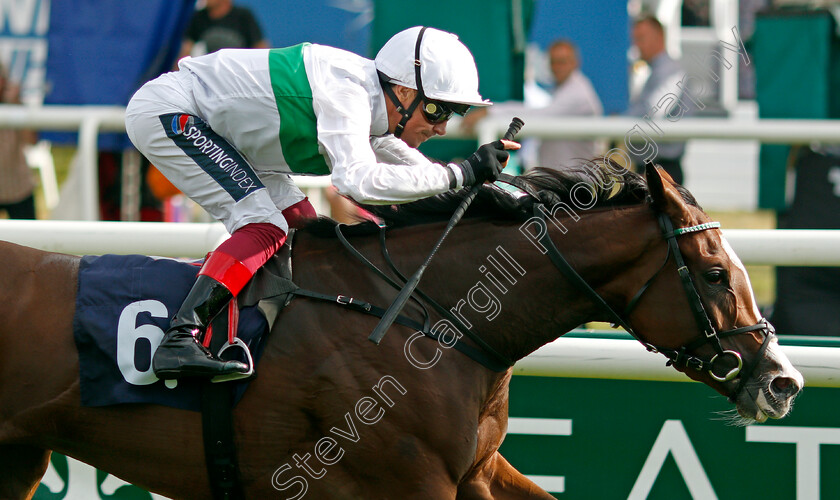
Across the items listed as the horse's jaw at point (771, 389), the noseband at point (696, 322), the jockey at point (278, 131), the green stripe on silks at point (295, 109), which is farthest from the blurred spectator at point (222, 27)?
the horse's jaw at point (771, 389)

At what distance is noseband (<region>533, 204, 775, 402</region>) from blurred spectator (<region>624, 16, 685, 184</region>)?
4505mm

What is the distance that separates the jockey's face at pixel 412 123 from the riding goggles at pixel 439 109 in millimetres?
A: 19

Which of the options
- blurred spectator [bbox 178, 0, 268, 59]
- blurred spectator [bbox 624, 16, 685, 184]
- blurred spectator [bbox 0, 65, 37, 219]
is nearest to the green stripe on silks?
blurred spectator [bbox 178, 0, 268, 59]

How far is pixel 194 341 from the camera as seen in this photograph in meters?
2.87

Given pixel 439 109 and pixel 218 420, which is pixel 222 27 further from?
pixel 218 420

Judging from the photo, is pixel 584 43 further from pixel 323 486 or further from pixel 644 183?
pixel 323 486

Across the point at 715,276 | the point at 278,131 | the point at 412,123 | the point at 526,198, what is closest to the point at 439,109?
the point at 412,123

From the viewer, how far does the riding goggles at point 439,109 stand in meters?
3.13

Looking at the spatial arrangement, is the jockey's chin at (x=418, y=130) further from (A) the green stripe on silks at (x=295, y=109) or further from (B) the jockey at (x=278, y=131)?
(A) the green stripe on silks at (x=295, y=109)

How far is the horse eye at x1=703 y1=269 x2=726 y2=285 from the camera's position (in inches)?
115

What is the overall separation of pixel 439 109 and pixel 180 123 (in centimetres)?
81

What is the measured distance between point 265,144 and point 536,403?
1.40m

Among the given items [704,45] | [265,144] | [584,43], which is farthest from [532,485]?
[704,45]

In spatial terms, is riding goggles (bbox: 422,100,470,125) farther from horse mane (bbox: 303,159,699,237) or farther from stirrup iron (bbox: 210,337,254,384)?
stirrup iron (bbox: 210,337,254,384)
